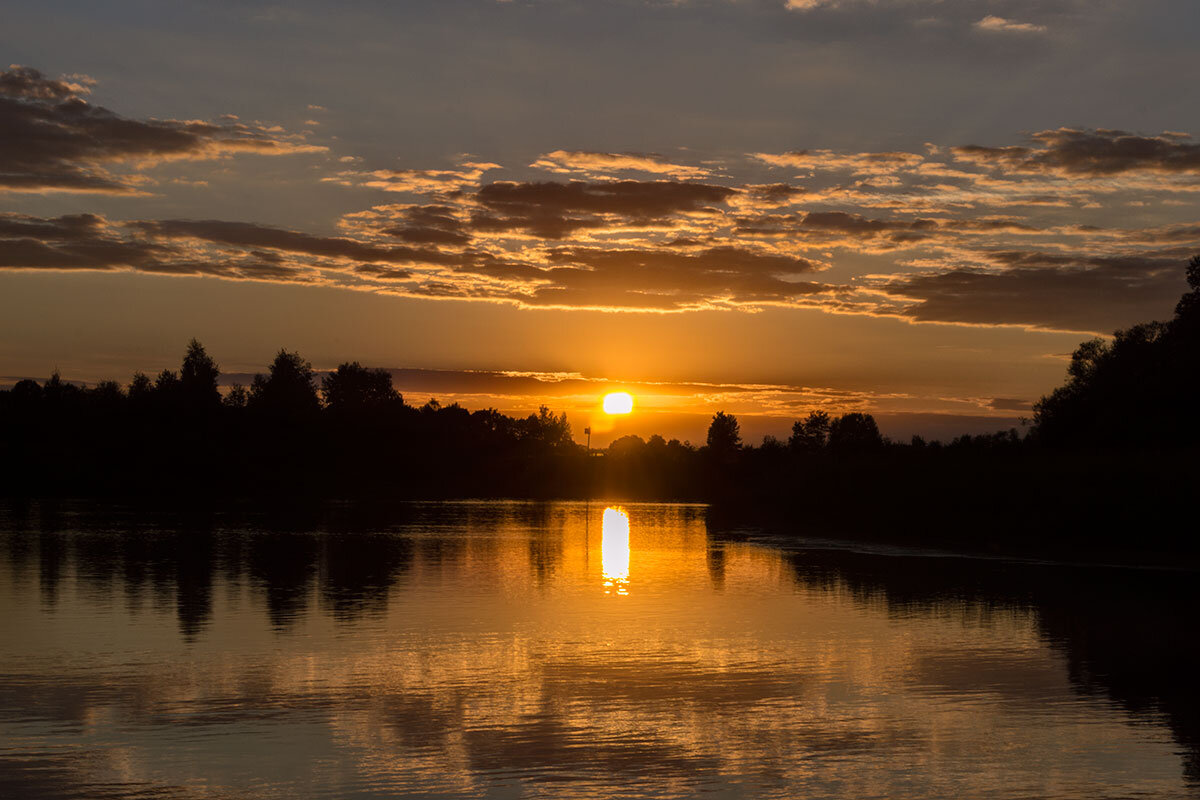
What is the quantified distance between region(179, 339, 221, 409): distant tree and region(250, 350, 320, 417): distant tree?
7122 millimetres

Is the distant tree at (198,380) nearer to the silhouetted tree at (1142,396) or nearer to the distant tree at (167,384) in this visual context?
the distant tree at (167,384)

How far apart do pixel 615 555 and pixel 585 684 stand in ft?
93.6

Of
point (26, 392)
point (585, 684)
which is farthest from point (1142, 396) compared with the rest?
point (26, 392)

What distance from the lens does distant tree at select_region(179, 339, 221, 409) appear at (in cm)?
16238

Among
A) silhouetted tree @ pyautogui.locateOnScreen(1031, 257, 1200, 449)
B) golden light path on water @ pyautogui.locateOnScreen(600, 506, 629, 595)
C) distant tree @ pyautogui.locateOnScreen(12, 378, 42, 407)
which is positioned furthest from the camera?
distant tree @ pyautogui.locateOnScreen(12, 378, 42, 407)

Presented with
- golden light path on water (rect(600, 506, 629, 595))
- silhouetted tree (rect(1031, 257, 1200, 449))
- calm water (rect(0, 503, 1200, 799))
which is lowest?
golden light path on water (rect(600, 506, 629, 595))

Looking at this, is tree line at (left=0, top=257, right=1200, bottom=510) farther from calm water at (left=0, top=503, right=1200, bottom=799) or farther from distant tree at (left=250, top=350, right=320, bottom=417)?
calm water at (left=0, top=503, right=1200, bottom=799)

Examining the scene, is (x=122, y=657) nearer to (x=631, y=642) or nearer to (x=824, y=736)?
(x=631, y=642)

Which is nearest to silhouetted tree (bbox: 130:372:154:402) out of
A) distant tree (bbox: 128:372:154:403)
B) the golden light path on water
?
distant tree (bbox: 128:372:154:403)

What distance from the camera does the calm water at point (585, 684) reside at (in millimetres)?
12695

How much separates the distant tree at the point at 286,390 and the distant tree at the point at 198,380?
23.4ft

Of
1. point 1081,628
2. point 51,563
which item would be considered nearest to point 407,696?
point 1081,628

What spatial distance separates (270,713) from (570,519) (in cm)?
6783

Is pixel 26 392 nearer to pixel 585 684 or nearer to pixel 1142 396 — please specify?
pixel 1142 396
